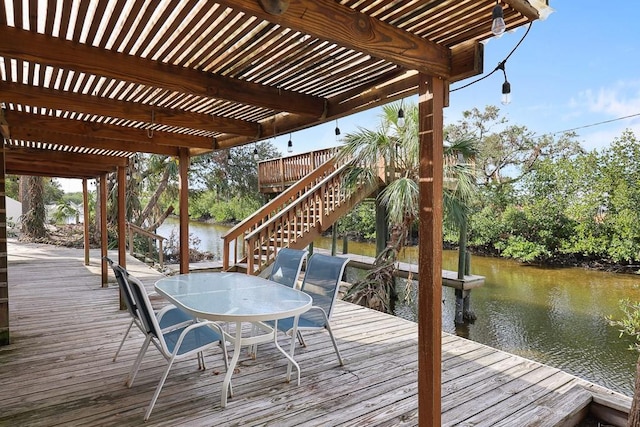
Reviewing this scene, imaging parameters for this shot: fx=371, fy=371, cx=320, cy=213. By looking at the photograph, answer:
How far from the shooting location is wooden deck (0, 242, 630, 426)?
2.47 metres

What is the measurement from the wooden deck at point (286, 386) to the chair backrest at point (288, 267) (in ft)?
2.23

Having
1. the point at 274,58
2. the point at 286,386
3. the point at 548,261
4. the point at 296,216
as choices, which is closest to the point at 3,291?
the point at 286,386

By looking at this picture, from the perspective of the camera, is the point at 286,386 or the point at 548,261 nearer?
the point at 286,386

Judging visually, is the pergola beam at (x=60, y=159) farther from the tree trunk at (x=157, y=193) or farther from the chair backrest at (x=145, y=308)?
the tree trunk at (x=157, y=193)

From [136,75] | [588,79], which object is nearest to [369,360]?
[136,75]

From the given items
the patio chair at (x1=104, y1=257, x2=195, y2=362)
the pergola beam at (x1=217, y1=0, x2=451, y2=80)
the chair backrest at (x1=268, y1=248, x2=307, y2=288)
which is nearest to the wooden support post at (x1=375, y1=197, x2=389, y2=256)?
the chair backrest at (x1=268, y1=248, x2=307, y2=288)

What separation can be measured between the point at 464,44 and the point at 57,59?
235cm

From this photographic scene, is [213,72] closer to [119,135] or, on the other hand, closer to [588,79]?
[119,135]

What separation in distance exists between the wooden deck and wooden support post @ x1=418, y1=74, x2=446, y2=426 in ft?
1.34

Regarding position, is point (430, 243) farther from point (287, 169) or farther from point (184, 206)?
point (287, 169)

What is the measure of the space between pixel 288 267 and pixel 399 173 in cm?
377

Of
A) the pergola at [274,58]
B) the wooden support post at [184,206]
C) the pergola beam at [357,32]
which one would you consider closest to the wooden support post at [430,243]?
the pergola at [274,58]

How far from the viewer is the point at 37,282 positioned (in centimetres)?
676

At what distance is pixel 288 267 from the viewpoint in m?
3.83
